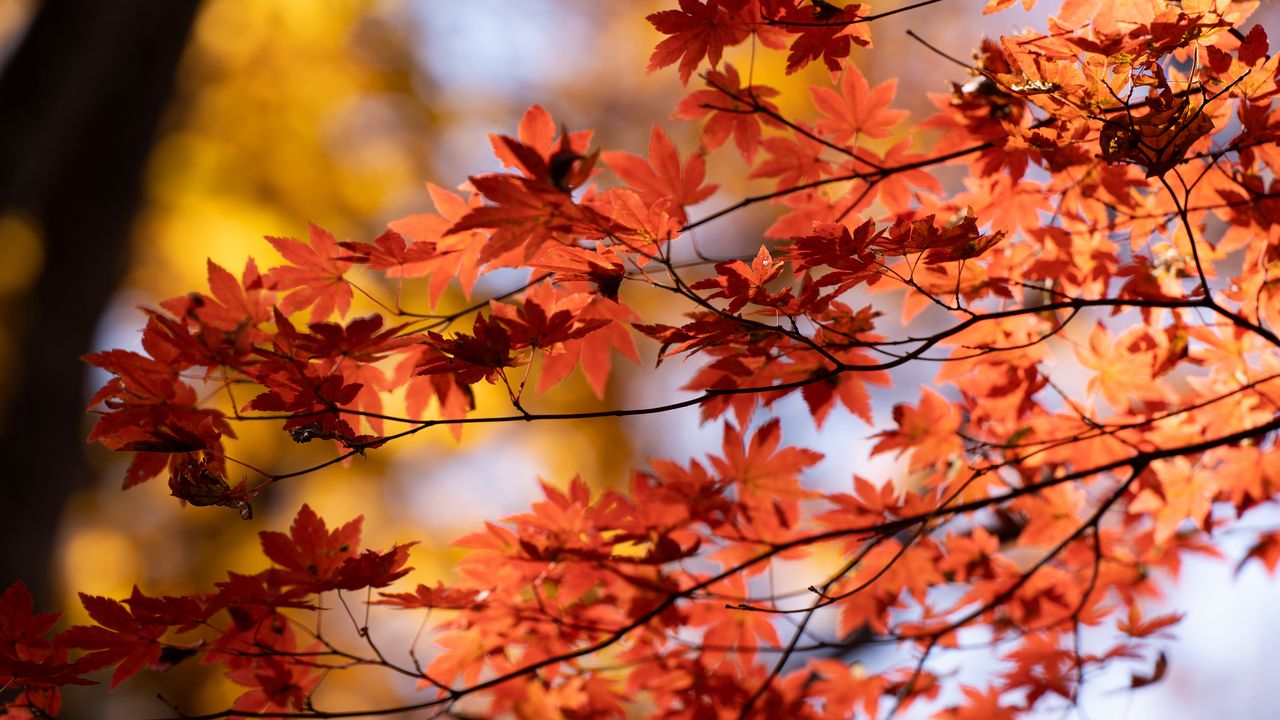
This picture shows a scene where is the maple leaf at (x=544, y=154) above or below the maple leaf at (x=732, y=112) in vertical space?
below

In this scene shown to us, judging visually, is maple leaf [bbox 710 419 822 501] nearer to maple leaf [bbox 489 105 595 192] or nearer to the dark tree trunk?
maple leaf [bbox 489 105 595 192]

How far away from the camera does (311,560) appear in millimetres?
1191

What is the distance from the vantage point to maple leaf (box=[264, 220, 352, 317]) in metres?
1.17

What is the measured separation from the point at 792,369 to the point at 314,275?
0.74m

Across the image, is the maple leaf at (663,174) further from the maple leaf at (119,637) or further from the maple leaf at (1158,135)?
the maple leaf at (119,637)

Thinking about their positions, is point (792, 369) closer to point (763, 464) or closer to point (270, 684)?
point (763, 464)

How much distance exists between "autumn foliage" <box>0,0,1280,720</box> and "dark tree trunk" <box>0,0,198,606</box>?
7.61 ft

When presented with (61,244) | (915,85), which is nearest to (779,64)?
(915,85)

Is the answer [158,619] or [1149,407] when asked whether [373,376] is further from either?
[1149,407]

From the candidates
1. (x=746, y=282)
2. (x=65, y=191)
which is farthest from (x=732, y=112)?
(x=65, y=191)

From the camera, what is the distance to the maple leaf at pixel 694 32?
44.9 inches

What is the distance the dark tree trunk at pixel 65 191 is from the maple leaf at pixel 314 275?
7.93ft

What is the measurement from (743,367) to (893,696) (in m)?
0.94

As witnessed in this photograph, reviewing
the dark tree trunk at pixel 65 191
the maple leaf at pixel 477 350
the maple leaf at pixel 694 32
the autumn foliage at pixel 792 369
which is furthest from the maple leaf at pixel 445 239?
the dark tree trunk at pixel 65 191
